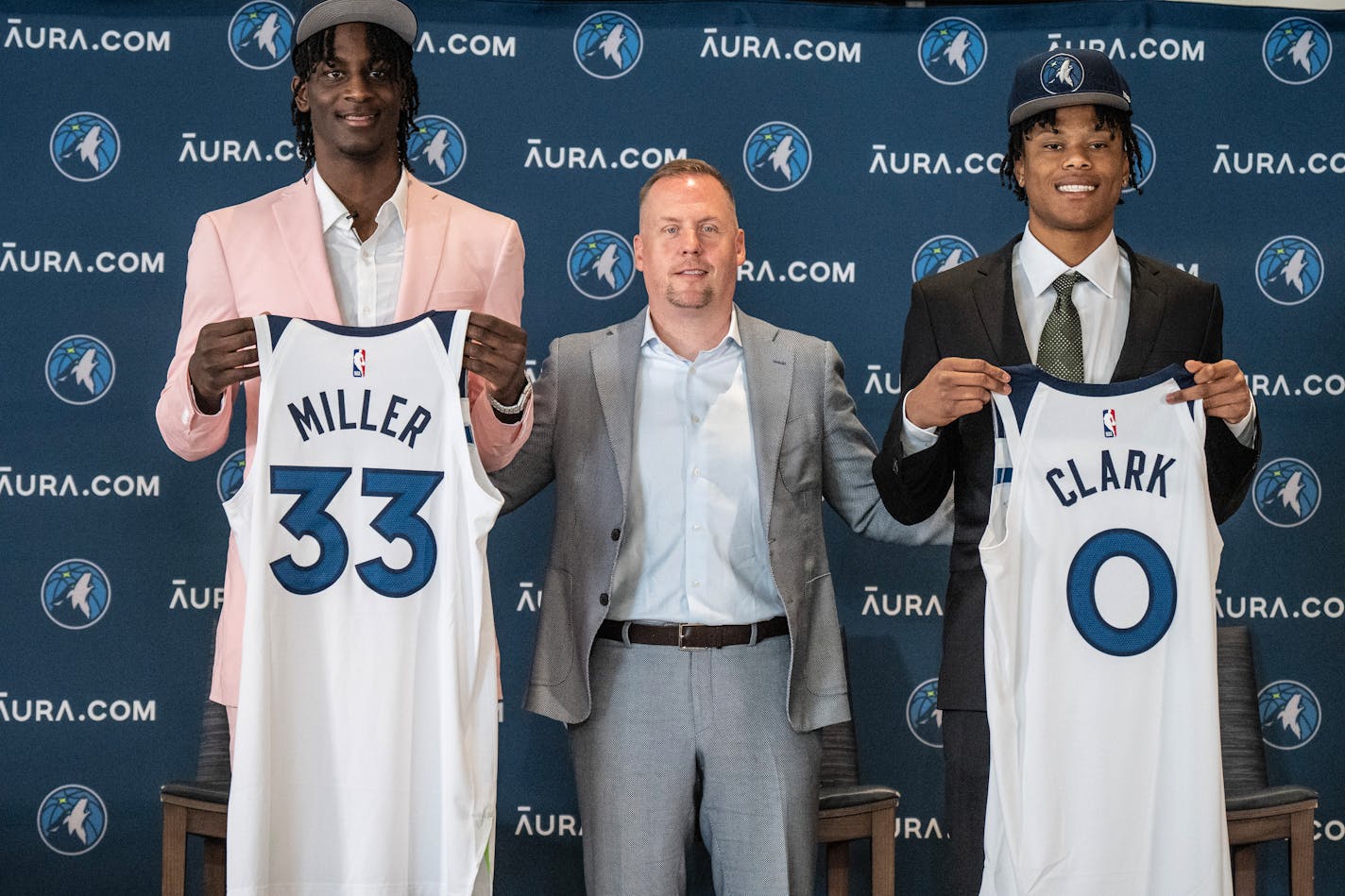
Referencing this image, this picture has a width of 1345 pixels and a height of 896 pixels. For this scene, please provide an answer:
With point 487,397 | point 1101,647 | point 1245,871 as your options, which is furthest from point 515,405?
point 1245,871

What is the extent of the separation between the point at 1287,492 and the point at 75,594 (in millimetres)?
3411

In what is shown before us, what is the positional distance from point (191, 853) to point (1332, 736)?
320 cm

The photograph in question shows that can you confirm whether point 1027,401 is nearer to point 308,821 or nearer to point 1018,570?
point 1018,570

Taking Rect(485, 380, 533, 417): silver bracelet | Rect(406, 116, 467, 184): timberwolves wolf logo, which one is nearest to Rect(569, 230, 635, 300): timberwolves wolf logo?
Rect(406, 116, 467, 184): timberwolves wolf logo

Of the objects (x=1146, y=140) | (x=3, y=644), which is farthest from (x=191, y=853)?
(x=1146, y=140)

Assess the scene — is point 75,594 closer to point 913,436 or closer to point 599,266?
point 599,266

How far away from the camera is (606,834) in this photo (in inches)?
105

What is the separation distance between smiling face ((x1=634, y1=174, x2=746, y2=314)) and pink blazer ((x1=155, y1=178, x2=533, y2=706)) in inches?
12.4

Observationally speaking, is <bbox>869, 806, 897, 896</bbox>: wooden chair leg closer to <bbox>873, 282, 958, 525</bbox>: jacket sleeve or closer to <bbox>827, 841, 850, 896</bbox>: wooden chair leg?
<bbox>827, 841, 850, 896</bbox>: wooden chair leg

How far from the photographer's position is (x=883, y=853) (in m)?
3.22

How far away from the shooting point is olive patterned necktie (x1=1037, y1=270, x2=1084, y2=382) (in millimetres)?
2537

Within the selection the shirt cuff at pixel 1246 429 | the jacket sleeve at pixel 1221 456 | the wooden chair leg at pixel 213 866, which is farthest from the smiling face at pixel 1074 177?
the wooden chair leg at pixel 213 866

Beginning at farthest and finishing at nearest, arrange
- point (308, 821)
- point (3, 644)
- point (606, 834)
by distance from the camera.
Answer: point (3, 644) < point (606, 834) < point (308, 821)

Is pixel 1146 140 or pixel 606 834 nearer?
pixel 606 834
